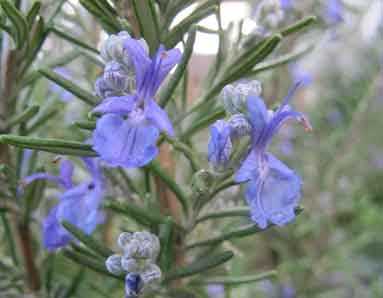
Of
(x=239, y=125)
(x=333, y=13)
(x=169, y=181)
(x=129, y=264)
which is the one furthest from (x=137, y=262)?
(x=333, y=13)

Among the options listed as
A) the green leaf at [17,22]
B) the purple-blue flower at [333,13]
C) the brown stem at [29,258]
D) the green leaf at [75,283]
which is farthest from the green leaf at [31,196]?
the purple-blue flower at [333,13]

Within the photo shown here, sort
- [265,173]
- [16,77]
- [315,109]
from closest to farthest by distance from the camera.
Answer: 1. [265,173]
2. [16,77]
3. [315,109]

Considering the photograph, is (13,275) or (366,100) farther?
(366,100)

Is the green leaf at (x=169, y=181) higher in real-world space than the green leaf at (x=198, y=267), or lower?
higher

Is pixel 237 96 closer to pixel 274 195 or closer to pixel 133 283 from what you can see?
pixel 274 195

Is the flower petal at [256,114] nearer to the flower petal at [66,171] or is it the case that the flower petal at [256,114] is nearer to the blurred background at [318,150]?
the flower petal at [66,171]

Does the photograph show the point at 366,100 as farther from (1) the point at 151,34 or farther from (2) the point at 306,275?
(1) the point at 151,34

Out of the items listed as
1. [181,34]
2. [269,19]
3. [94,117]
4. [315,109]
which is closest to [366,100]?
[315,109]
